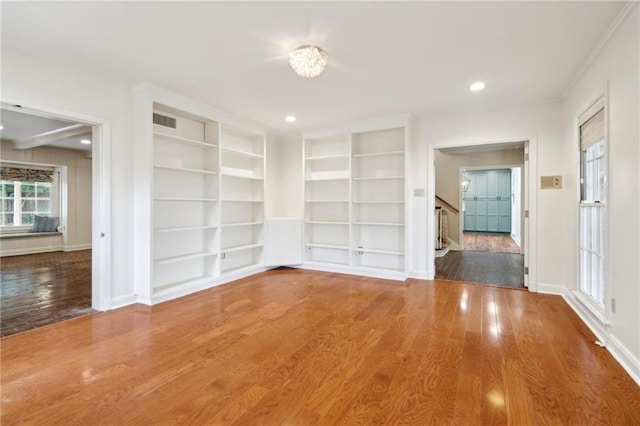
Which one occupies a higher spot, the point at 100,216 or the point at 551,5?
the point at 551,5

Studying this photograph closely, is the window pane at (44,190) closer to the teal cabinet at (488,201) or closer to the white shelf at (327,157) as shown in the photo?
the white shelf at (327,157)

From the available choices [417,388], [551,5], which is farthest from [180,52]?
[417,388]

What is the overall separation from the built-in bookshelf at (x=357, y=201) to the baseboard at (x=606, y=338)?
6.46 feet

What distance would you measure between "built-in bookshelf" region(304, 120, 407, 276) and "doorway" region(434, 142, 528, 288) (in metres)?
0.79

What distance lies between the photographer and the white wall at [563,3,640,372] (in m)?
2.04

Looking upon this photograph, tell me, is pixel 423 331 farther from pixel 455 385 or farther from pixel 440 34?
pixel 440 34

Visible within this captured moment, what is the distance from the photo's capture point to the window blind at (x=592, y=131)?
2.76 meters

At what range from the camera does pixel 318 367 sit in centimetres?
218

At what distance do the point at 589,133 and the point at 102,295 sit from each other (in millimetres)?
5340

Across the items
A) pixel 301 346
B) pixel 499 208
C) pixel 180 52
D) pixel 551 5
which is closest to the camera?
pixel 551 5

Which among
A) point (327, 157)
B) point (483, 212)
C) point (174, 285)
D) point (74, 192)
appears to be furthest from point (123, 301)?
point (483, 212)

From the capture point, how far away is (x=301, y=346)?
251 cm

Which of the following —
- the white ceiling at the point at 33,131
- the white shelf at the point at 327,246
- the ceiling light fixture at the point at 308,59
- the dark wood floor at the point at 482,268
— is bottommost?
the dark wood floor at the point at 482,268

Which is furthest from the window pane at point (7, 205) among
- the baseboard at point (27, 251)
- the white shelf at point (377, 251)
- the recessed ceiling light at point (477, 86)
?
the recessed ceiling light at point (477, 86)
